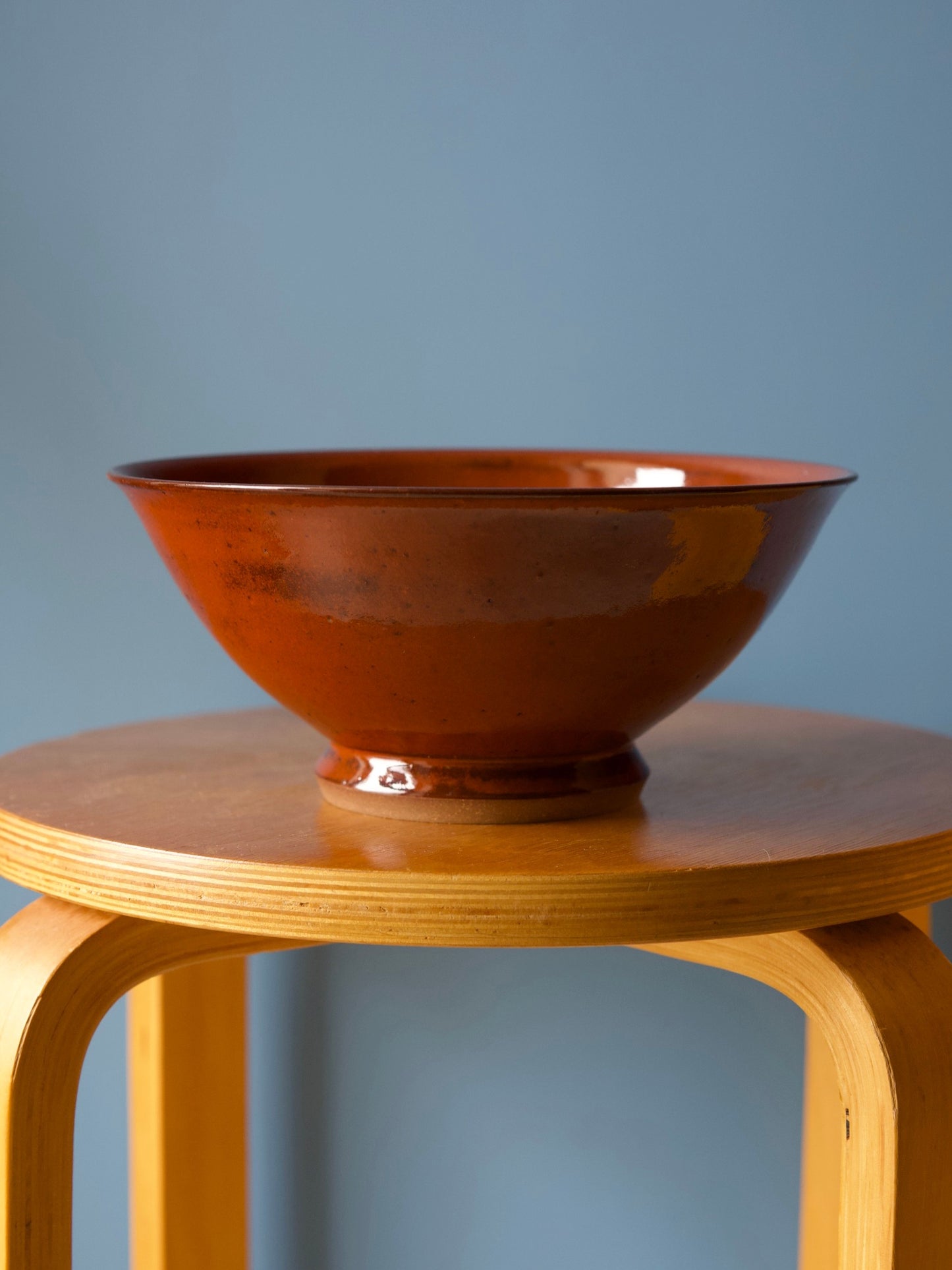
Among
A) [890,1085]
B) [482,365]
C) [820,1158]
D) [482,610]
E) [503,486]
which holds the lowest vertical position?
[820,1158]

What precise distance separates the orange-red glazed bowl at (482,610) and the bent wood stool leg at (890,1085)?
0.47 ft

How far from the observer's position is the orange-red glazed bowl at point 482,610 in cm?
58

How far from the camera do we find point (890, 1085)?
1.86ft

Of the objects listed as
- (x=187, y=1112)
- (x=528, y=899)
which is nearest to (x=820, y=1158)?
(x=187, y=1112)

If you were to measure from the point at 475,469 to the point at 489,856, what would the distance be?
0.36 metres

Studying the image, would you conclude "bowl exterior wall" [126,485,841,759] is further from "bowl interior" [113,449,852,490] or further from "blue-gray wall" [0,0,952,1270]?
"blue-gray wall" [0,0,952,1270]

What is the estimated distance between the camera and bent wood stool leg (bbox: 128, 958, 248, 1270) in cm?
101

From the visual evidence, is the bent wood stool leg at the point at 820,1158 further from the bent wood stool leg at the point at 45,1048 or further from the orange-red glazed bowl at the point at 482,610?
the bent wood stool leg at the point at 45,1048

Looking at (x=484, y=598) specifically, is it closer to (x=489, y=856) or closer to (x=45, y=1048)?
(x=489, y=856)

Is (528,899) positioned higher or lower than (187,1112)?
higher

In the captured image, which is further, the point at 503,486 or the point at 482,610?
the point at 503,486

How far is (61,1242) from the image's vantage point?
65 centimetres

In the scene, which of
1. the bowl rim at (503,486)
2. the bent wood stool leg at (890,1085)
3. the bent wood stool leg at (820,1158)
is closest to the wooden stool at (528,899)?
the bent wood stool leg at (890,1085)

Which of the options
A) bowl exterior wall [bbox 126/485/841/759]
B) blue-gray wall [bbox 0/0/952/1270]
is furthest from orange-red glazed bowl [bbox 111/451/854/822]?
blue-gray wall [bbox 0/0/952/1270]
